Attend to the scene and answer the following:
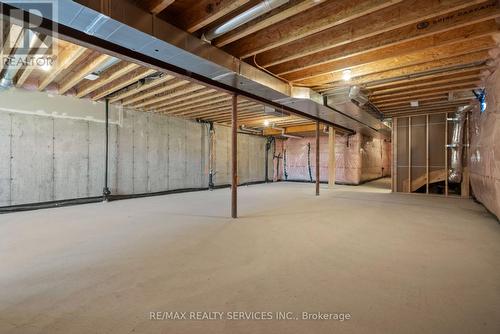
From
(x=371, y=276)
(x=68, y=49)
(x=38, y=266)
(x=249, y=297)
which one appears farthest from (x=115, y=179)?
(x=371, y=276)

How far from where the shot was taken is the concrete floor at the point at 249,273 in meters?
1.39

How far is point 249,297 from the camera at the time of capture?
163 centimetres

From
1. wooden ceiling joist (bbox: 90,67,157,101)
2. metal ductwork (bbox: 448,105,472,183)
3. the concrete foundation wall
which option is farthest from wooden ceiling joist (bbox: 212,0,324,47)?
metal ductwork (bbox: 448,105,472,183)

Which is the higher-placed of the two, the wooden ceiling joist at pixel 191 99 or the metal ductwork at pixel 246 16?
the wooden ceiling joist at pixel 191 99

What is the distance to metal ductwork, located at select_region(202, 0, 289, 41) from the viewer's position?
1969 mm

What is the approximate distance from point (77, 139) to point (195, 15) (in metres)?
4.38

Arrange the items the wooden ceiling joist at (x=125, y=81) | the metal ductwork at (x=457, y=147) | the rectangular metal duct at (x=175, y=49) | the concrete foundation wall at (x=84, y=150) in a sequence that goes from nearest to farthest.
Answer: the rectangular metal duct at (x=175, y=49)
the wooden ceiling joist at (x=125, y=81)
the concrete foundation wall at (x=84, y=150)
the metal ductwork at (x=457, y=147)

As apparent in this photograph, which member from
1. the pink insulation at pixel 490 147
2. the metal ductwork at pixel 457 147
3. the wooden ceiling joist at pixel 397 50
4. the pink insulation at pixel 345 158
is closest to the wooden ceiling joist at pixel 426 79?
the pink insulation at pixel 490 147

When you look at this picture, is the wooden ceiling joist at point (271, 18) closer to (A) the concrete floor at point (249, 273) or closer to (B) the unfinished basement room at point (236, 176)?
(B) the unfinished basement room at point (236, 176)

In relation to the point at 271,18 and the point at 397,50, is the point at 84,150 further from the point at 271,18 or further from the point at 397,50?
the point at 397,50

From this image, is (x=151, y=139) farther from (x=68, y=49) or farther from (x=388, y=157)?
(x=388, y=157)

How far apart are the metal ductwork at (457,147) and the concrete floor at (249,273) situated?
106 inches

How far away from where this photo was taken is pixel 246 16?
2.13 metres

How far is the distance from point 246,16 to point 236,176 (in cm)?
242
